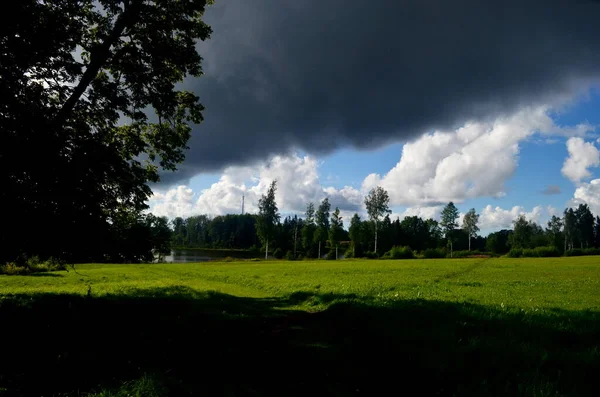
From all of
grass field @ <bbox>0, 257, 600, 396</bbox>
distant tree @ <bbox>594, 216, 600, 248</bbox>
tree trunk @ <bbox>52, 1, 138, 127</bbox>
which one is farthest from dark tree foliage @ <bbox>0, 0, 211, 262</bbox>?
distant tree @ <bbox>594, 216, 600, 248</bbox>

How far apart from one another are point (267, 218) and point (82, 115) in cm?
9928

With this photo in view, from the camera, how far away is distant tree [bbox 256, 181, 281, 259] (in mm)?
113125

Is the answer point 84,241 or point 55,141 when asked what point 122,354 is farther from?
point 55,141

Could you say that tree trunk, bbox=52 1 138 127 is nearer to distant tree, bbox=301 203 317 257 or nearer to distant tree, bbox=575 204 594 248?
distant tree, bbox=301 203 317 257

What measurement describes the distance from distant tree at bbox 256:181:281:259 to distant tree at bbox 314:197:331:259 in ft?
58.3

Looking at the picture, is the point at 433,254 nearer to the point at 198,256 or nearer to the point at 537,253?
the point at 537,253

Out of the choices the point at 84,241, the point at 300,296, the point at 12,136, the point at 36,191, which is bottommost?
the point at 300,296

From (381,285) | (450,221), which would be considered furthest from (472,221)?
(381,285)

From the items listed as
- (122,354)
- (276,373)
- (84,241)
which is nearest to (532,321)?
(276,373)

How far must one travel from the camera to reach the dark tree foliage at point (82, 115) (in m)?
11.4

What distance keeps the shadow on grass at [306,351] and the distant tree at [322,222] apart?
112 meters

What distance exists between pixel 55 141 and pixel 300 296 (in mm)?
13321

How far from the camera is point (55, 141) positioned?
11789 millimetres

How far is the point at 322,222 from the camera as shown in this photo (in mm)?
129750
